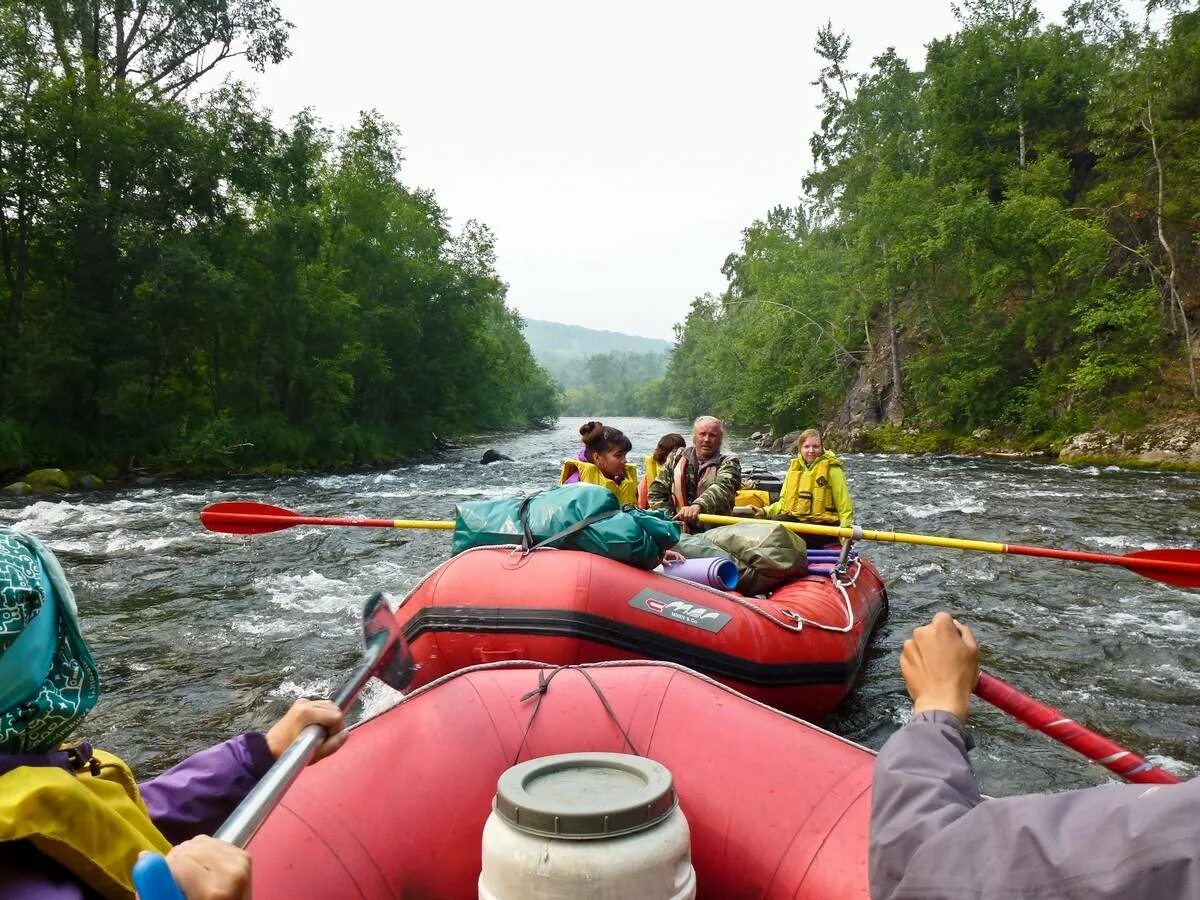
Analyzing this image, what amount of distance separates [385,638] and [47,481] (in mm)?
14366

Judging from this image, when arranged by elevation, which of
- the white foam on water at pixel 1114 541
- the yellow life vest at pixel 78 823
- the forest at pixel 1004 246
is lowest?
the white foam on water at pixel 1114 541

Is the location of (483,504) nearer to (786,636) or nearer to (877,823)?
(786,636)

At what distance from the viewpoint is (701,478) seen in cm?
630

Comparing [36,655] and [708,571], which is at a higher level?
[36,655]

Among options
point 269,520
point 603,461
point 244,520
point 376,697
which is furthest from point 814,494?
point 244,520

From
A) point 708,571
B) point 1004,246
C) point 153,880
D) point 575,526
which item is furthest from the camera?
point 1004,246

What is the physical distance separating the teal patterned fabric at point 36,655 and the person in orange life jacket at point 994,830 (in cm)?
110

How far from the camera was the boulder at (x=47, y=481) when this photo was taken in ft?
44.7

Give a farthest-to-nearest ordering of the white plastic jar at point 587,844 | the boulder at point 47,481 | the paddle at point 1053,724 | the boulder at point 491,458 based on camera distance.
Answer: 1. the boulder at point 491,458
2. the boulder at point 47,481
3. the white plastic jar at point 587,844
4. the paddle at point 1053,724

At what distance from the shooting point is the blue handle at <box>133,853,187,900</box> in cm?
86

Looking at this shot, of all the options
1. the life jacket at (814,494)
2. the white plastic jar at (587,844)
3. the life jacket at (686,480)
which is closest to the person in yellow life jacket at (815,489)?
the life jacket at (814,494)

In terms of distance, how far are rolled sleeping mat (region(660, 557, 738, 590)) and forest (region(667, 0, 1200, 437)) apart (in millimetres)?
15544

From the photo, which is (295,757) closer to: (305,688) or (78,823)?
(78,823)

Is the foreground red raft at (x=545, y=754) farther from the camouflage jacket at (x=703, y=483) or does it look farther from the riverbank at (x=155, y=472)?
the riverbank at (x=155, y=472)
